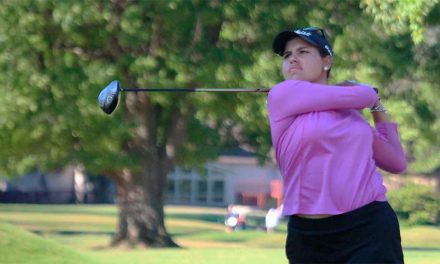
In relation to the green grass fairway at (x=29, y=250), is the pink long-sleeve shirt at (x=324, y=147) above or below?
above

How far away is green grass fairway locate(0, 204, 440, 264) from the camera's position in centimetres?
1204

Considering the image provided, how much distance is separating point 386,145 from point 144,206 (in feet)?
66.6

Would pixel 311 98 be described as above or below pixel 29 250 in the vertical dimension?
above

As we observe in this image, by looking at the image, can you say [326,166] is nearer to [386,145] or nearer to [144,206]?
[386,145]

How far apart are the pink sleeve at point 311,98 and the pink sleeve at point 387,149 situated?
17 centimetres

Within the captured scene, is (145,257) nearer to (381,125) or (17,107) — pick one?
(17,107)

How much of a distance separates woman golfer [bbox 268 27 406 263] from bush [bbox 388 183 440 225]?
31.2 metres

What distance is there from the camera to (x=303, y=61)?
4723 mm

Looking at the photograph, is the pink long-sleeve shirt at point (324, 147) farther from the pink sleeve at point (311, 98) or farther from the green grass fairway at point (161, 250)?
the green grass fairway at point (161, 250)

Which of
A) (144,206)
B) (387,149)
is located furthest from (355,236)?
(144,206)

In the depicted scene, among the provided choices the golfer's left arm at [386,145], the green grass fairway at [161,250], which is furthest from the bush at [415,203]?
the golfer's left arm at [386,145]

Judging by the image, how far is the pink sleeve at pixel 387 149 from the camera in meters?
4.73

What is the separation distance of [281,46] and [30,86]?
54.9 feet

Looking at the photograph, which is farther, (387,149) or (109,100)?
(109,100)
